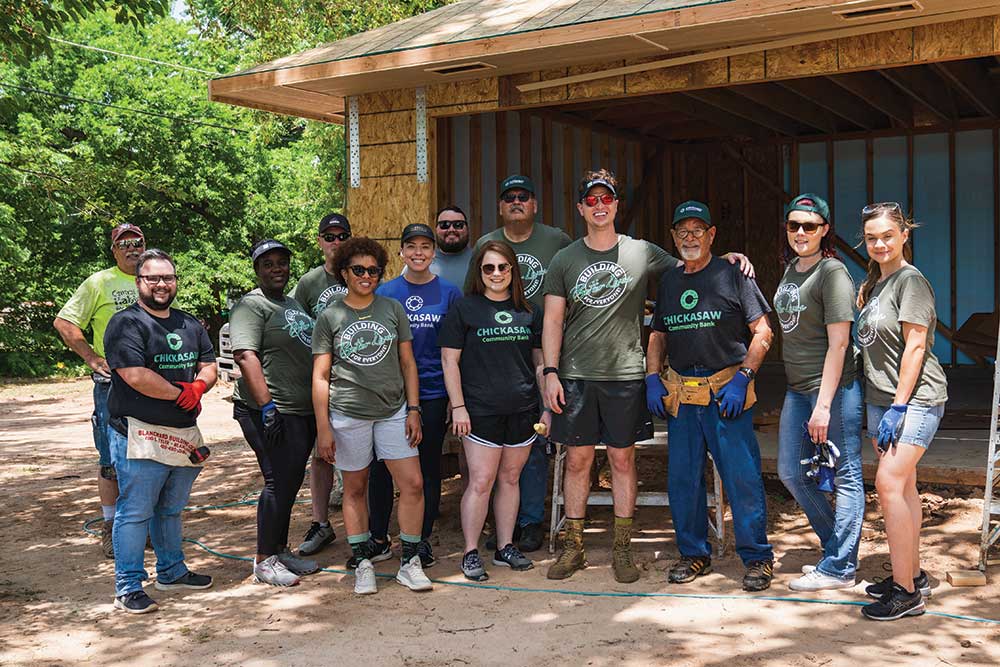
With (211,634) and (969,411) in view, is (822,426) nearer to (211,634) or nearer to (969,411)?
(211,634)

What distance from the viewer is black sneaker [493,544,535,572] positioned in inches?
219

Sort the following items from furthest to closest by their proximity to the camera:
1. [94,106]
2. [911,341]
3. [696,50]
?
[94,106] < [696,50] < [911,341]

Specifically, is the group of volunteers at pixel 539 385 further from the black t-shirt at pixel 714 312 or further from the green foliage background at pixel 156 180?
the green foliage background at pixel 156 180

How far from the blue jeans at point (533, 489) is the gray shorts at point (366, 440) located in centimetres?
97

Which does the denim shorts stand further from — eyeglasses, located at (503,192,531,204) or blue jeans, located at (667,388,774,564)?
eyeglasses, located at (503,192,531,204)

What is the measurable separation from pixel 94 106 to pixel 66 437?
9864 mm

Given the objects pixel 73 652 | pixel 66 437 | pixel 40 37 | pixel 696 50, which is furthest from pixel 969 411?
pixel 66 437

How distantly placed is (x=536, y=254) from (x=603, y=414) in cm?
110

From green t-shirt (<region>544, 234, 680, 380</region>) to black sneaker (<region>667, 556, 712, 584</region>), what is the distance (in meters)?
1.00

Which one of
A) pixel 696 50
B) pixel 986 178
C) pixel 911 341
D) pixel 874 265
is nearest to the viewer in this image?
pixel 911 341

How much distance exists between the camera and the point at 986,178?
11.5m

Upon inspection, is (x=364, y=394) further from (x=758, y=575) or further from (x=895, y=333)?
(x=895, y=333)

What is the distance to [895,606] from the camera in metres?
4.54

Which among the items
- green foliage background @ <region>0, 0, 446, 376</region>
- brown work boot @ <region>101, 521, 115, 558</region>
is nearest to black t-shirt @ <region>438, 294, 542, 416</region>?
brown work boot @ <region>101, 521, 115, 558</region>
